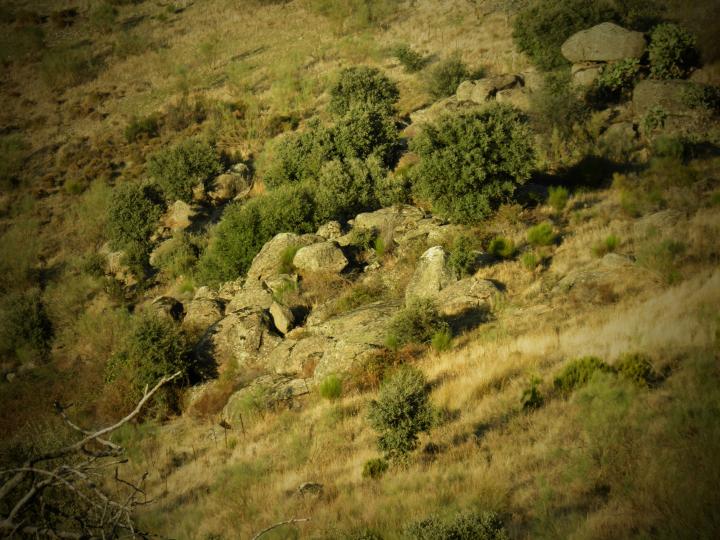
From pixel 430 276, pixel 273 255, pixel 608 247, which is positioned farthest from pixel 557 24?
pixel 273 255

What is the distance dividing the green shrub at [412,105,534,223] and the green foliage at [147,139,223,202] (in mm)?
15273

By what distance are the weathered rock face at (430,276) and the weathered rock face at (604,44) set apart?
19.1 meters

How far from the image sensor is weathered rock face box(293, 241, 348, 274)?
15.6m

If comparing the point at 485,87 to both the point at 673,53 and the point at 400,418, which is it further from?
the point at 400,418

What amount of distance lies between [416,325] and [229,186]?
63.2 feet

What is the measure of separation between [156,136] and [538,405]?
3448 centimetres

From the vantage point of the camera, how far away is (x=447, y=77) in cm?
2938

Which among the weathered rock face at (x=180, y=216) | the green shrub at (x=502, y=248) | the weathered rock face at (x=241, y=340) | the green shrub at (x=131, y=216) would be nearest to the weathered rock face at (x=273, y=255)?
the weathered rock face at (x=241, y=340)

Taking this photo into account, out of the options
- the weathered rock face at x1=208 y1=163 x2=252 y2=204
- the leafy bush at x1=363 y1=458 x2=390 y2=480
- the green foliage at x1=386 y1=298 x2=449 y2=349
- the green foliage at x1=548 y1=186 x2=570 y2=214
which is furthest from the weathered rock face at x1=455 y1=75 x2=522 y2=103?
the leafy bush at x1=363 y1=458 x2=390 y2=480

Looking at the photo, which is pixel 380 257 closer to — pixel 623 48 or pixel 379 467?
pixel 379 467

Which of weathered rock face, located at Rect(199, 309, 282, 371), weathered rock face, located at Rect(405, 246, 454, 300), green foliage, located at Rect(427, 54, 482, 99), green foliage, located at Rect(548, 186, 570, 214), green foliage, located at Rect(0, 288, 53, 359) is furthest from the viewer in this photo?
green foliage, located at Rect(427, 54, 482, 99)

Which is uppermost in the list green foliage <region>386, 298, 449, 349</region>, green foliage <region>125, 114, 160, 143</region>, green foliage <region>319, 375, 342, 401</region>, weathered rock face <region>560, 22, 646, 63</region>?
green foliage <region>125, 114, 160, 143</region>

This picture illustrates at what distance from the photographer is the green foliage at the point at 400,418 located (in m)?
7.02

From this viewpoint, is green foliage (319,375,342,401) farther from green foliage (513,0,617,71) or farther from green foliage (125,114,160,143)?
green foliage (125,114,160,143)
